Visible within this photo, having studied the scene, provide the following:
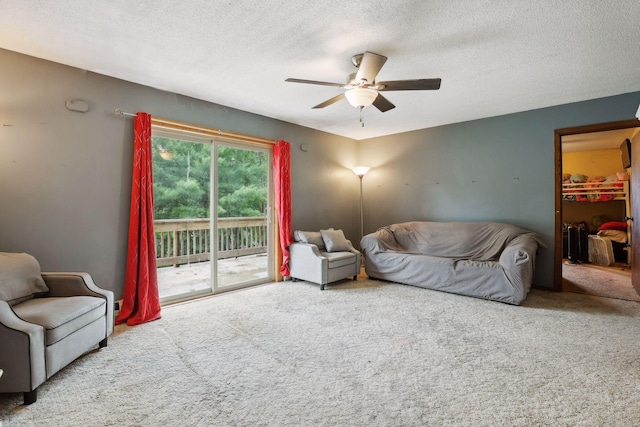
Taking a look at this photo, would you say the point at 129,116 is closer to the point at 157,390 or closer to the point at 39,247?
the point at 39,247

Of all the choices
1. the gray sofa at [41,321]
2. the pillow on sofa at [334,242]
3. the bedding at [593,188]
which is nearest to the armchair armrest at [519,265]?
the pillow on sofa at [334,242]

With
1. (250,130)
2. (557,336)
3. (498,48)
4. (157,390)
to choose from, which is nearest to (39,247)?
(157,390)

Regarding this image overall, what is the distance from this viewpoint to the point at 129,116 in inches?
128

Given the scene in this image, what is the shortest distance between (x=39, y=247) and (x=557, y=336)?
4.67 m

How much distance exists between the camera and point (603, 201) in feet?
21.4

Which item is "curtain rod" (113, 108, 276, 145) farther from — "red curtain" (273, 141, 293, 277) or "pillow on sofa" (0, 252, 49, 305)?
"pillow on sofa" (0, 252, 49, 305)

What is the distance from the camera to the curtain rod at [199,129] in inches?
133

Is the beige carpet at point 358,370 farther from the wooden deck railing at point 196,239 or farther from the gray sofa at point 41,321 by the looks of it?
the wooden deck railing at point 196,239

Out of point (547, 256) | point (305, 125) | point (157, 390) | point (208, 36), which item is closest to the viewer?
point (157, 390)

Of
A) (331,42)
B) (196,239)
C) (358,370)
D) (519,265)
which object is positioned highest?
(331,42)

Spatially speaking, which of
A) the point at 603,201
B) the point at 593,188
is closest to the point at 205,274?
the point at 593,188

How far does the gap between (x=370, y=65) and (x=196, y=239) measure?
304 cm

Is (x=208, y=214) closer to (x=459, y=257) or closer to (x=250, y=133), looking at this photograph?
(x=250, y=133)

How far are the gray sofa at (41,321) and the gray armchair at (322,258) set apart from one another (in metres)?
2.41
